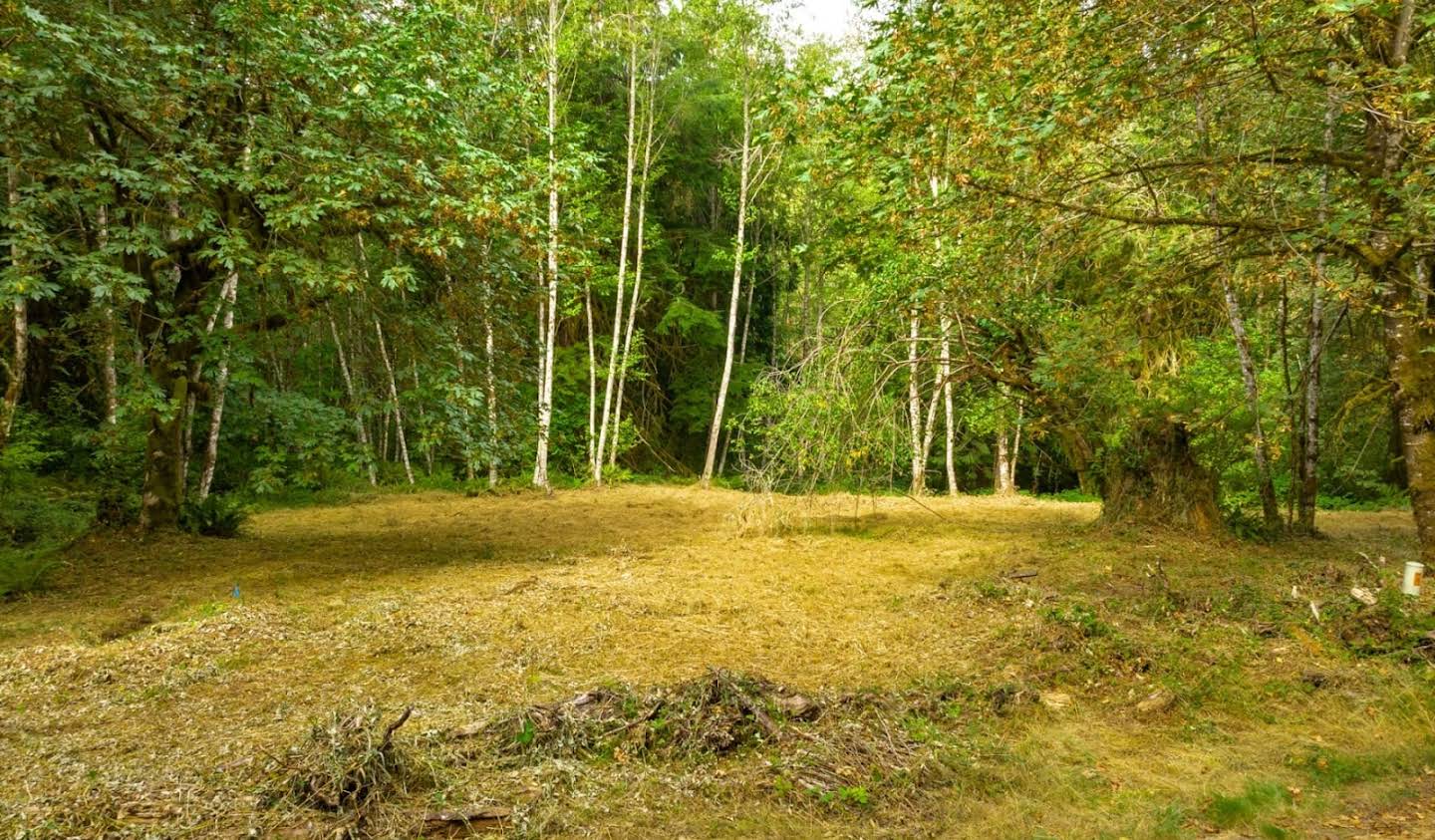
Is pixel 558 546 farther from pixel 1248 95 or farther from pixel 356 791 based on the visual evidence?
pixel 1248 95

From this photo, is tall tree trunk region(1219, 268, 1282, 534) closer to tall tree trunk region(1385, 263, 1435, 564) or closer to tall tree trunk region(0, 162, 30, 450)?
tall tree trunk region(1385, 263, 1435, 564)

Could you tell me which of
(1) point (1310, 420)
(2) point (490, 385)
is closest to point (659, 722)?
(2) point (490, 385)

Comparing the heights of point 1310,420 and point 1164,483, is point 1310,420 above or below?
above

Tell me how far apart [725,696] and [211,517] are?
758cm

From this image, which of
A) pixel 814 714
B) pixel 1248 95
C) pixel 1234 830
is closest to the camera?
pixel 1234 830

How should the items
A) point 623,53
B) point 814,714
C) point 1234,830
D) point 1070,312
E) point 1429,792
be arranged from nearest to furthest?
point 1234,830, point 1429,792, point 814,714, point 1070,312, point 623,53

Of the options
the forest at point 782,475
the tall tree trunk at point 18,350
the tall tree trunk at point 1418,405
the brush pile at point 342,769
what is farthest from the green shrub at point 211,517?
the tall tree trunk at point 1418,405

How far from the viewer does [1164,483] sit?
8258 millimetres

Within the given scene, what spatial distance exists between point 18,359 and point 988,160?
9364 mm

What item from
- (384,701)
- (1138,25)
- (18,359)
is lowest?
(384,701)

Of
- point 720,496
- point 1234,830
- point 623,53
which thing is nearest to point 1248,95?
point 1234,830

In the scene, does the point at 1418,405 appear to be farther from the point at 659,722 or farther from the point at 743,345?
the point at 743,345

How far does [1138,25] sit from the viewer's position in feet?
14.8

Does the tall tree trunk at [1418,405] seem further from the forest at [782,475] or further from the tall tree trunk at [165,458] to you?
the tall tree trunk at [165,458]
